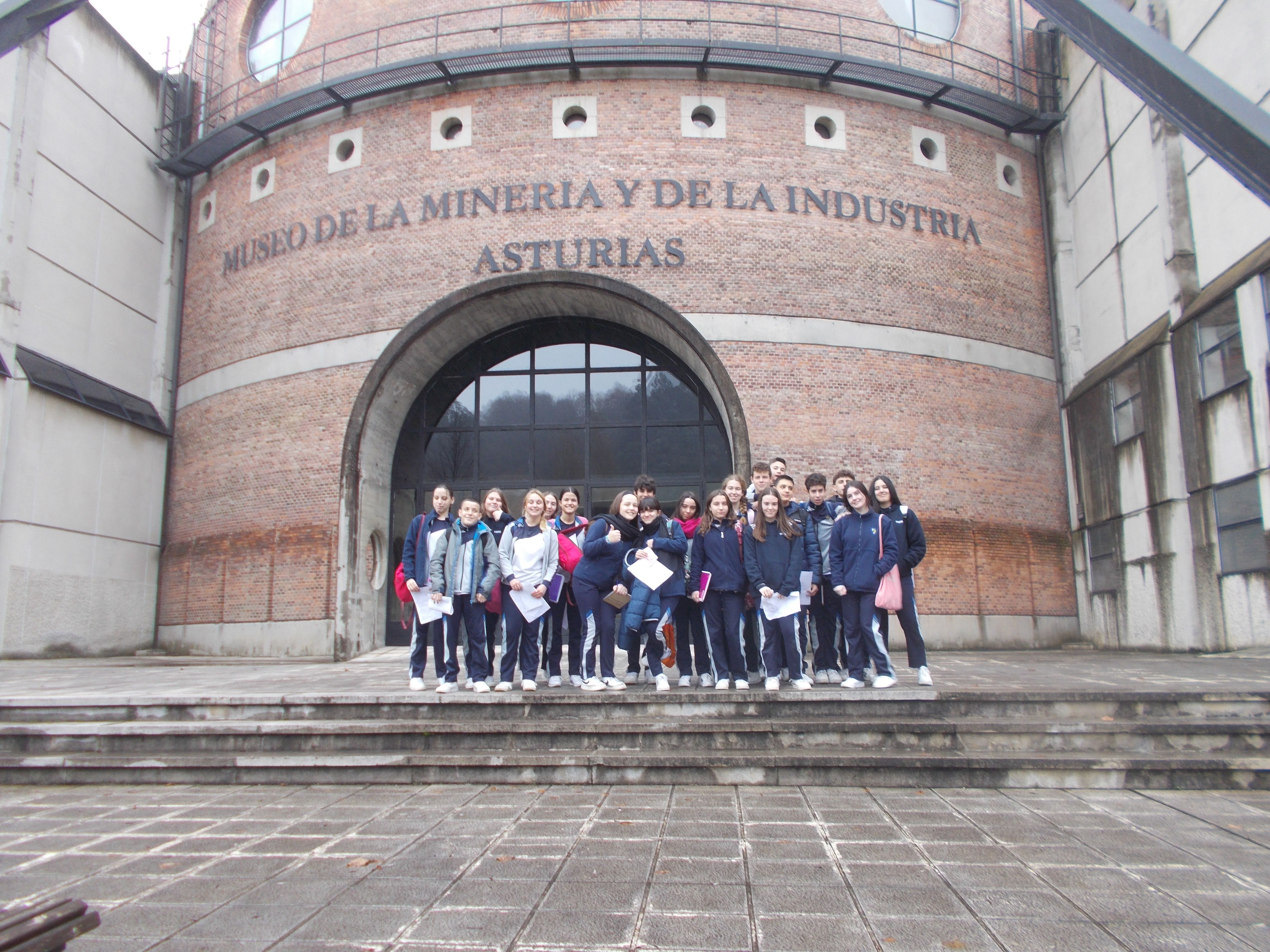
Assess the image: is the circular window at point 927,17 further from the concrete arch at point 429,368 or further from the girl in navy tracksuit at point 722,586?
the girl in navy tracksuit at point 722,586

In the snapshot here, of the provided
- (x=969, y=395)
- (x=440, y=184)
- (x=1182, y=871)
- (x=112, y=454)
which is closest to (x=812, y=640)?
(x=1182, y=871)

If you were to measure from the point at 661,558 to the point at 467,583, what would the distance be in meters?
1.59

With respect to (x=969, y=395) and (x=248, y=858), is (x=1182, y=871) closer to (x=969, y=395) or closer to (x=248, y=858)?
(x=248, y=858)

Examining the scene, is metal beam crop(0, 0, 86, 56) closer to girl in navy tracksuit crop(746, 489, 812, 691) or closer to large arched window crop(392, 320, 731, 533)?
girl in navy tracksuit crop(746, 489, 812, 691)

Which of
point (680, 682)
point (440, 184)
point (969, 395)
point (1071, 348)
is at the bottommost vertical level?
point (680, 682)

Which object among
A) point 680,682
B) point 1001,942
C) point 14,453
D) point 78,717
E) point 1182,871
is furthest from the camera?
point 14,453

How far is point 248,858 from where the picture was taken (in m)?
4.08

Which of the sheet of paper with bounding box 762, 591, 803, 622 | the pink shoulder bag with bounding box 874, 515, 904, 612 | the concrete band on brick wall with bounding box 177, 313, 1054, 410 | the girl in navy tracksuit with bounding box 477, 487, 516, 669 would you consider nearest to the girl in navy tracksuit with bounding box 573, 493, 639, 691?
the girl in navy tracksuit with bounding box 477, 487, 516, 669

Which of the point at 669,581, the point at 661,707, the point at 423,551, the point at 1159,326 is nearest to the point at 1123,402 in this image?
the point at 1159,326

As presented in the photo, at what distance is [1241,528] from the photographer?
1105cm

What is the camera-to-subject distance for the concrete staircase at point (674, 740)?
5.56 m

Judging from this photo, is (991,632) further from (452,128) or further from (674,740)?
(452,128)

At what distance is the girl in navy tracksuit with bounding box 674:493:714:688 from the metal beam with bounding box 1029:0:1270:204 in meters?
4.25

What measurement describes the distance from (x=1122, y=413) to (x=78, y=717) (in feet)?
47.1
